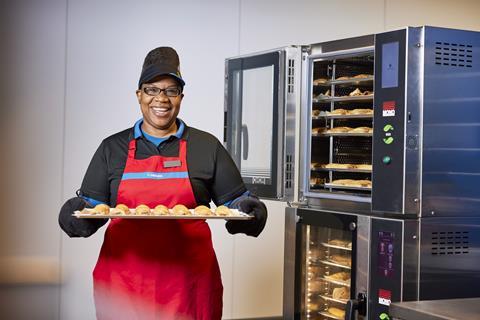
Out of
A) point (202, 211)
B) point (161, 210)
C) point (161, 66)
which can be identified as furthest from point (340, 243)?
point (161, 66)

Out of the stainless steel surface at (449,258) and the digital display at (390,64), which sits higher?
the digital display at (390,64)

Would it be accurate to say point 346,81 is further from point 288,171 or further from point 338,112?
point 288,171

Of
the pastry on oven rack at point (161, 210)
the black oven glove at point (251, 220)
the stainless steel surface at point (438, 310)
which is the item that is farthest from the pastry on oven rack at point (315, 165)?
the stainless steel surface at point (438, 310)

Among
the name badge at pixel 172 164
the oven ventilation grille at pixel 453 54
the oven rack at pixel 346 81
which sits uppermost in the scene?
the oven ventilation grille at pixel 453 54

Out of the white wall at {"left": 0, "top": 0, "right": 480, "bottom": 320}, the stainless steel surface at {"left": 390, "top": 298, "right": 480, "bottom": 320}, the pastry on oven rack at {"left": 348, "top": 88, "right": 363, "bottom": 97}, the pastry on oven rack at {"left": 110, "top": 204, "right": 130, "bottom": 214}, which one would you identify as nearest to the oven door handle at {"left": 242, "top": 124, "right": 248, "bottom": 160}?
the pastry on oven rack at {"left": 348, "top": 88, "right": 363, "bottom": 97}

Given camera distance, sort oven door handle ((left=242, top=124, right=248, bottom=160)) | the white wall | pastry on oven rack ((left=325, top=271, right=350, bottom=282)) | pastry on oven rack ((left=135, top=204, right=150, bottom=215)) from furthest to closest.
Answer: the white wall
oven door handle ((left=242, top=124, right=248, bottom=160))
pastry on oven rack ((left=325, top=271, right=350, bottom=282))
pastry on oven rack ((left=135, top=204, right=150, bottom=215))

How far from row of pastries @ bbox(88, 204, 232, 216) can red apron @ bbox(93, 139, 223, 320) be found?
12 cm

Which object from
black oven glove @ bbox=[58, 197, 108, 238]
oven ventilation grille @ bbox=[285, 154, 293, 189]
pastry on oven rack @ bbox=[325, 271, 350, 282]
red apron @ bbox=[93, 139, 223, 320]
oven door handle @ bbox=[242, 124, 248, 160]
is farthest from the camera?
oven door handle @ bbox=[242, 124, 248, 160]

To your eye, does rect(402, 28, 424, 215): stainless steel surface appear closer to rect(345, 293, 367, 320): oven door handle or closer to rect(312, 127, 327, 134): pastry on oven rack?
rect(345, 293, 367, 320): oven door handle

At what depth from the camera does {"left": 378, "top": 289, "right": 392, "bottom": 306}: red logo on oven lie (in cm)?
299

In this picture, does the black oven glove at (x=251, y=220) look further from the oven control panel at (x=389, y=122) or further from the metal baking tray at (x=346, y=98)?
the metal baking tray at (x=346, y=98)

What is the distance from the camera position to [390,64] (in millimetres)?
2988

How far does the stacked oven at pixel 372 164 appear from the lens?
2.93 metres

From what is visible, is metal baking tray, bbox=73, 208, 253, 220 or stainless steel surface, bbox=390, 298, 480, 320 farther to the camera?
metal baking tray, bbox=73, 208, 253, 220
